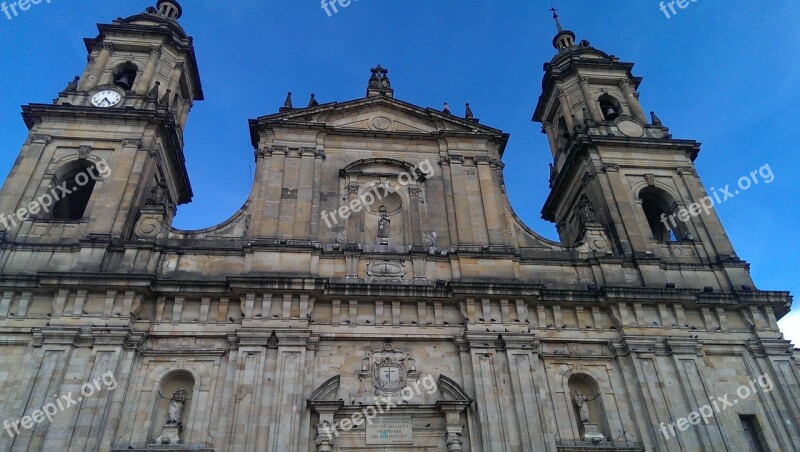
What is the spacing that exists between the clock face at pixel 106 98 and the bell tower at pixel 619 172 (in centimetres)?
1663

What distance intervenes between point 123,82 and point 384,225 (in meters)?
11.9

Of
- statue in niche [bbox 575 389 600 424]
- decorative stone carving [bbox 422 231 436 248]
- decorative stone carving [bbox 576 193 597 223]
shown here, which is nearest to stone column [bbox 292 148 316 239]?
decorative stone carving [bbox 422 231 436 248]

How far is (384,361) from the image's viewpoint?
15938mm

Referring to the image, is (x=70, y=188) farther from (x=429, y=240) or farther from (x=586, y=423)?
(x=586, y=423)

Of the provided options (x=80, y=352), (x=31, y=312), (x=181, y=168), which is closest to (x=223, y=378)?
(x=80, y=352)

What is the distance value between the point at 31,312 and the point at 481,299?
12.0m

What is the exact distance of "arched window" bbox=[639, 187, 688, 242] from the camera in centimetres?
2097

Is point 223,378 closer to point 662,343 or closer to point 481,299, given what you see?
point 481,299

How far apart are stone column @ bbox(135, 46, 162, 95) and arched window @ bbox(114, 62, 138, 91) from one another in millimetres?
742

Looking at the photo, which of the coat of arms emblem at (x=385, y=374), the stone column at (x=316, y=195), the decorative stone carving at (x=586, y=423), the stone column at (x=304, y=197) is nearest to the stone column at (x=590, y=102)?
the stone column at (x=316, y=195)

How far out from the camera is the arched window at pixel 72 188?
19.2 m

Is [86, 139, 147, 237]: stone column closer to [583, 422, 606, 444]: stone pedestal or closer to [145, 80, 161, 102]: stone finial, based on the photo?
[145, 80, 161, 102]: stone finial

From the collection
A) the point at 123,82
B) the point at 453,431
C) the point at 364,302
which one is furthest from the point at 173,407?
the point at 123,82

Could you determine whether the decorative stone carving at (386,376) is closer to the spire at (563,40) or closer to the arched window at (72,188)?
the arched window at (72,188)
